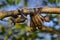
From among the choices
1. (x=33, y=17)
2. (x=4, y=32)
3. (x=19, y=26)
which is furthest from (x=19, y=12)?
(x=4, y=32)

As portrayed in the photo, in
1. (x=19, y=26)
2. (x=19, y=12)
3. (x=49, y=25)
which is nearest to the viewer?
(x=19, y=12)

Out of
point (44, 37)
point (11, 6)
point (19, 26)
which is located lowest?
point (44, 37)

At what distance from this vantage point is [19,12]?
2.11 ft

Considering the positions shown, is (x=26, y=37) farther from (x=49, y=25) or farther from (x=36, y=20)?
(x=36, y=20)

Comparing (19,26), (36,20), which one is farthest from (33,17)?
(19,26)

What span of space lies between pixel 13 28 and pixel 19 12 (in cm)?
49

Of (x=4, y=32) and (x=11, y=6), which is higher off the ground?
(x=11, y=6)

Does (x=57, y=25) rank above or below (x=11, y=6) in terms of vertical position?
below

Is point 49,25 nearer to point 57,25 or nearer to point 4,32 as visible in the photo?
point 57,25

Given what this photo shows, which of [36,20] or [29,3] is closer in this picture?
[36,20]

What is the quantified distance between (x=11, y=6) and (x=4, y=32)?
0.70 feet

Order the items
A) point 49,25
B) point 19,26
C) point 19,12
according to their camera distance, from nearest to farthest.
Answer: point 19,12, point 19,26, point 49,25

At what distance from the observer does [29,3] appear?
111cm

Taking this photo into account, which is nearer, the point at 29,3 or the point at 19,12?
the point at 19,12
